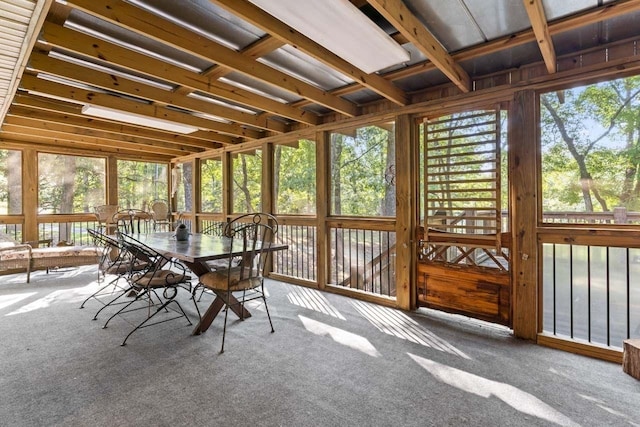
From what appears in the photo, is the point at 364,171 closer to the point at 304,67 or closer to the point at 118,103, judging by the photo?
the point at 304,67

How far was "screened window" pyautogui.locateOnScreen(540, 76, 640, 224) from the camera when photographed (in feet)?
7.72

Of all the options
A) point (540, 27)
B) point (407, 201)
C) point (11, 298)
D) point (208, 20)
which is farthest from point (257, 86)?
point (11, 298)

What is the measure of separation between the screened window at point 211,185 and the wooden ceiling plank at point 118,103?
1714 millimetres

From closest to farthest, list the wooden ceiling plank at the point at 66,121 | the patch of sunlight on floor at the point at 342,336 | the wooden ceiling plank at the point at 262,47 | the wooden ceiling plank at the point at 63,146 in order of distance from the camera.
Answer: the wooden ceiling plank at the point at 262,47 < the patch of sunlight on floor at the point at 342,336 < the wooden ceiling plank at the point at 66,121 < the wooden ceiling plank at the point at 63,146

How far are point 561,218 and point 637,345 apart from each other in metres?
1.02

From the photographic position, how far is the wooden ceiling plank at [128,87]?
8.09ft

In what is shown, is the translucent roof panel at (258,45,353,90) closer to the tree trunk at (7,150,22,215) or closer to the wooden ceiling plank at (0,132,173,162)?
the wooden ceiling plank at (0,132,173,162)

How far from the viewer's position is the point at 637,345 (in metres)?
2.07

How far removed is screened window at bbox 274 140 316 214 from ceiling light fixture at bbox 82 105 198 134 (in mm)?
1345

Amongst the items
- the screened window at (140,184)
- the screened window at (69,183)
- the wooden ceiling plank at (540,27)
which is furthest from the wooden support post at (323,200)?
the screened window at (69,183)

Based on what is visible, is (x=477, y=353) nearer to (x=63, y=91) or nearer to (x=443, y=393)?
(x=443, y=393)

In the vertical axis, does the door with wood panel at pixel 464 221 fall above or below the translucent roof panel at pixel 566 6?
below

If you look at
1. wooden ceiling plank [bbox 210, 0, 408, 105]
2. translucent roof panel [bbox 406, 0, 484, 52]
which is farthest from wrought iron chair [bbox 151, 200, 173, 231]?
translucent roof panel [bbox 406, 0, 484, 52]

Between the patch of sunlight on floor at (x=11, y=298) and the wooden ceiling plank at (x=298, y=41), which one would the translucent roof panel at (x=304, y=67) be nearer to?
the wooden ceiling plank at (x=298, y=41)
